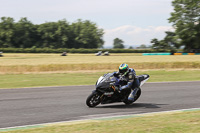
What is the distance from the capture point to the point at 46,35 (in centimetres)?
10644

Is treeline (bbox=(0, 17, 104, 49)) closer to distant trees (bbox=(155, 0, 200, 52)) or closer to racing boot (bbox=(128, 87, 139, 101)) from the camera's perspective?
distant trees (bbox=(155, 0, 200, 52))

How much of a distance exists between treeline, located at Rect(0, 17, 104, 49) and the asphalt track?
91.0 metres

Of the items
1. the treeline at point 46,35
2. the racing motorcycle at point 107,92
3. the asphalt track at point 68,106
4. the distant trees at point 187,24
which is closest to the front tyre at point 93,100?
Answer: the racing motorcycle at point 107,92

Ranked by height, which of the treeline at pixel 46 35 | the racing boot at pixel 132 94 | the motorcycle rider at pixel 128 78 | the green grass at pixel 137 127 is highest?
the treeline at pixel 46 35

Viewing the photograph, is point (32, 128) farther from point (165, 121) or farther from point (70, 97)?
point (70, 97)

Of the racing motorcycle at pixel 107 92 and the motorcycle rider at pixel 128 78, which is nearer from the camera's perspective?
the racing motorcycle at pixel 107 92

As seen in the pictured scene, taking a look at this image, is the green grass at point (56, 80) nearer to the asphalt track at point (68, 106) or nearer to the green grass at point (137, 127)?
the asphalt track at point (68, 106)

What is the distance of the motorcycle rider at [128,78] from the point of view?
987 centimetres

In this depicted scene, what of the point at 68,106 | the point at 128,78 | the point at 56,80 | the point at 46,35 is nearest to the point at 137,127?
the point at 128,78

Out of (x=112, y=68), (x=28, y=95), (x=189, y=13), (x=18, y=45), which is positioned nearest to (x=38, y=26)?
(x=18, y=45)

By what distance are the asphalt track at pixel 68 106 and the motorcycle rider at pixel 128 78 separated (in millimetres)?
541

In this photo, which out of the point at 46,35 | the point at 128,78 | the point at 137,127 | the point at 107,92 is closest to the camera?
the point at 137,127

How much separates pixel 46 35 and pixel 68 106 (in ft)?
324

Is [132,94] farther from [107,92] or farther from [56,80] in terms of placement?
[56,80]
